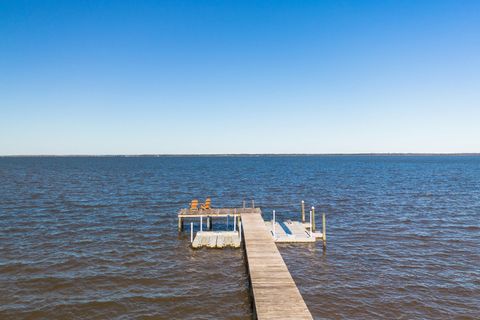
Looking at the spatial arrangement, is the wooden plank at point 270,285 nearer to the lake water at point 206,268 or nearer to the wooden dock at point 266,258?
the wooden dock at point 266,258

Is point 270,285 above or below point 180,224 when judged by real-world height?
above

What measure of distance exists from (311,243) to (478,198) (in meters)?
34.0

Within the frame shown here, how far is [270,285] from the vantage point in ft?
44.3

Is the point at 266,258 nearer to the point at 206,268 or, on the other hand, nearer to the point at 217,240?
the point at 206,268

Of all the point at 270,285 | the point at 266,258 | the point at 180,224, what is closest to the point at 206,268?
the point at 266,258

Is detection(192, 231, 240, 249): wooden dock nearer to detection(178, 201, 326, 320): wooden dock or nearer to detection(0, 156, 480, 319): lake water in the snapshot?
detection(178, 201, 326, 320): wooden dock

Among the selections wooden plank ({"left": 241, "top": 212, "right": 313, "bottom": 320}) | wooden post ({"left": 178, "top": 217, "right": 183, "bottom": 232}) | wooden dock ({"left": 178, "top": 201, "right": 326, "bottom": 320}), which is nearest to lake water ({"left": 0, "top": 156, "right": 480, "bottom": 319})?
wooden post ({"left": 178, "top": 217, "right": 183, "bottom": 232})

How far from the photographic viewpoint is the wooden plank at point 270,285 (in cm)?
1130

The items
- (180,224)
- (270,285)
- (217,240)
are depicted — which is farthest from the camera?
(180,224)

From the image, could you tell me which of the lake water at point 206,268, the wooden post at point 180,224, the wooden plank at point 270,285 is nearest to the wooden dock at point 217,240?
the lake water at point 206,268

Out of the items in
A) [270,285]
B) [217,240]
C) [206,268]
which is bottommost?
[206,268]

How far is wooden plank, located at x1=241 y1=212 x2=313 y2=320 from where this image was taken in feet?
37.1

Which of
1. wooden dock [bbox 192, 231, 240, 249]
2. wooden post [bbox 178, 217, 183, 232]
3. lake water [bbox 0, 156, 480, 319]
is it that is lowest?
lake water [bbox 0, 156, 480, 319]

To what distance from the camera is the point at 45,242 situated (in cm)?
2273
